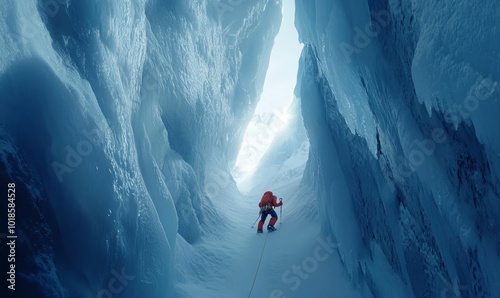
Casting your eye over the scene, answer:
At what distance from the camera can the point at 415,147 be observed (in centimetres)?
346

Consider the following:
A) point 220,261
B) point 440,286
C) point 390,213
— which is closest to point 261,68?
point 220,261

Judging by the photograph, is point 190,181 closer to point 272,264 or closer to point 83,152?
point 272,264

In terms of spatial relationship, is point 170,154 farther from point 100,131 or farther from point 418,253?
point 418,253

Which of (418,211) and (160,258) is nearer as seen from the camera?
(418,211)

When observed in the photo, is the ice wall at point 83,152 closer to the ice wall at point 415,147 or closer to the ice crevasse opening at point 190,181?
the ice crevasse opening at point 190,181

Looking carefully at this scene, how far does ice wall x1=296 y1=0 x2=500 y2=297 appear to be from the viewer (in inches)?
89.9

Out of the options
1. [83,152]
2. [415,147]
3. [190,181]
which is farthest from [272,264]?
[83,152]

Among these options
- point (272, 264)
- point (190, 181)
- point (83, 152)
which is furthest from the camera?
point (190, 181)

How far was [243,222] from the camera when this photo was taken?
1001 centimetres

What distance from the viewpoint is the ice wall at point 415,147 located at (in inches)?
89.9

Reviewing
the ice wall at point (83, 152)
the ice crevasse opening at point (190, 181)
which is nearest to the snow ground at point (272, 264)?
the ice crevasse opening at point (190, 181)

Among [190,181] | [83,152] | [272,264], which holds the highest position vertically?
[190,181]

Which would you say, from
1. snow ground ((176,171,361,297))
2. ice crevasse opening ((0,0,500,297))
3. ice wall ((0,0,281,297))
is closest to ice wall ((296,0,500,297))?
ice crevasse opening ((0,0,500,297))

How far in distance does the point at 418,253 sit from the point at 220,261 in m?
3.56
